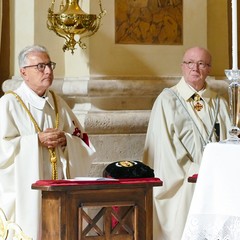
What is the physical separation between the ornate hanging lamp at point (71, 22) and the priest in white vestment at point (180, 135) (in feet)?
2.56

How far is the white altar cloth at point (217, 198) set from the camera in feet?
15.7

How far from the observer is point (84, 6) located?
8359 mm

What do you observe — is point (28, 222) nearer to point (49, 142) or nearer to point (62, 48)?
point (49, 142)

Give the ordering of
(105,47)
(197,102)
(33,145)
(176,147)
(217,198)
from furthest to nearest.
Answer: (105,47) < (197,102) < (176,147) < (33,145) < (217,198)

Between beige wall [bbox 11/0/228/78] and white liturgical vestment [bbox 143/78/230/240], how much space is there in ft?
1.78

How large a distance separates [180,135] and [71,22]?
4.04 feet

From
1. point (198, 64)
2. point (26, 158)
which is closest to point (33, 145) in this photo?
point (26, 158)

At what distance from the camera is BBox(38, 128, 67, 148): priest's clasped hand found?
283 inches

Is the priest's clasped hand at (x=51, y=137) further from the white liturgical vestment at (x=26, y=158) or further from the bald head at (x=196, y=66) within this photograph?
the bald head at (x=196, y=66)

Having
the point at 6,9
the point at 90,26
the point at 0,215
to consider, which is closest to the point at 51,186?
the point at 0,215

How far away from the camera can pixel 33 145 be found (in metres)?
7.16

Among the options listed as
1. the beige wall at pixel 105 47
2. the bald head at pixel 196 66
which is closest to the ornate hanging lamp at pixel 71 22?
the beige wall at pixel 105 47

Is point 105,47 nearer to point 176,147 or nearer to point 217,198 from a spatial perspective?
point 176,147

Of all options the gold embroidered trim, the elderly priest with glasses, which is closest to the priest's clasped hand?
Result: the elderly priest with glasses
